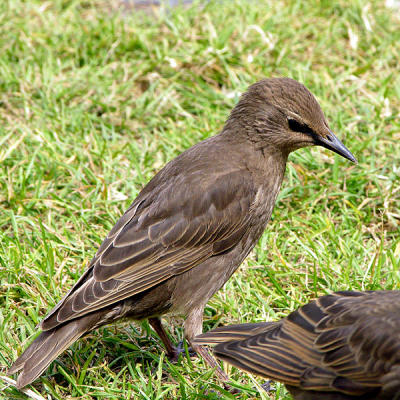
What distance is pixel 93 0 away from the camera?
862cm

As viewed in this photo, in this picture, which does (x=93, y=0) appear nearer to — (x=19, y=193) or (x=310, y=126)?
(x=19, y=193)

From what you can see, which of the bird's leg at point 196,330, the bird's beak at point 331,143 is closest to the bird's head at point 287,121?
the bird's beak at point 331,143

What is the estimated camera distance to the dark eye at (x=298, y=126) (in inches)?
192

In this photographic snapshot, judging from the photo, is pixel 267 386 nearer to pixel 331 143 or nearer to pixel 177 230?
pixel 177 230

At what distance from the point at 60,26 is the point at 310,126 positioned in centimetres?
402

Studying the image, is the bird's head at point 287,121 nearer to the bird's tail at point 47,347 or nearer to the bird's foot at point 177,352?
the bird's foot at point 177,352

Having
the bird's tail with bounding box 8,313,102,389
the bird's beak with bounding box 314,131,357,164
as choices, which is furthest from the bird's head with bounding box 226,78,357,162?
the bird's tail with bounding box 8,313,102,389

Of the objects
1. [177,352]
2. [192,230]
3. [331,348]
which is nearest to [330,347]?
[331,348]

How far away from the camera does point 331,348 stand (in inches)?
147

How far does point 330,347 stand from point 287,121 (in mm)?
1685

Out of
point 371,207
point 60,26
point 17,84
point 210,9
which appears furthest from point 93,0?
point 371,207

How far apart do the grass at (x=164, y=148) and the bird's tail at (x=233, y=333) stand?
14.0 inches

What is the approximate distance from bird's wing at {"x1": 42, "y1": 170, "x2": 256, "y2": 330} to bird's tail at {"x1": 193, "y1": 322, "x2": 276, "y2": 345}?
0.58 m

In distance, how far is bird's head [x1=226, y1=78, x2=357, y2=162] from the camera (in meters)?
4.87
